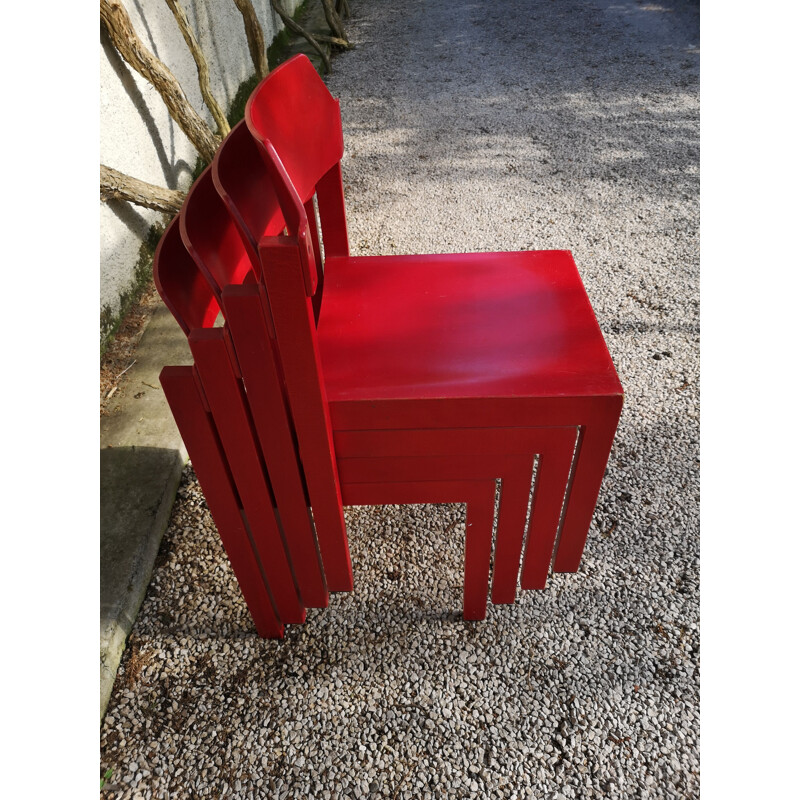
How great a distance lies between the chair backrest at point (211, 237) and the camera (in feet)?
3.28

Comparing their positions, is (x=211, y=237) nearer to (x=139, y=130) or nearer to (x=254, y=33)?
(x=139, y=130)

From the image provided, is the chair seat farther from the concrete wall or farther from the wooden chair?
the concrete wall

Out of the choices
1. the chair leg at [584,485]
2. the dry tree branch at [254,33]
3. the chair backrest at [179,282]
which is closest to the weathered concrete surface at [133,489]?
the chair backrest at [179,282]

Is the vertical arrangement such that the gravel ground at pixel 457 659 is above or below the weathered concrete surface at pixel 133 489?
below

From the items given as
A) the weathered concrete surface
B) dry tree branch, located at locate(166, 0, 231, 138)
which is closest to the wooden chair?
the weathered concrete surface

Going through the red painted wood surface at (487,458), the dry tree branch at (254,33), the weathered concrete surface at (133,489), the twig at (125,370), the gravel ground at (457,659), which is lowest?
the gravel ground at (457,659)

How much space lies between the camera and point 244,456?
3.94 ft

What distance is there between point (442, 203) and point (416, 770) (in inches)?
105

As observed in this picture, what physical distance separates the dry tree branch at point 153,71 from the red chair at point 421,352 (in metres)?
1.44

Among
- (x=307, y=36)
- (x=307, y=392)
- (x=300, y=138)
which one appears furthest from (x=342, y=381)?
(x=307, y=36)

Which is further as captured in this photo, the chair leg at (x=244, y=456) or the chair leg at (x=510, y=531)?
the chair leg at (x=510, y=531)

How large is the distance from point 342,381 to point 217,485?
33cm

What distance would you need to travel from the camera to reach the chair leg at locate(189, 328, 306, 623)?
103cm

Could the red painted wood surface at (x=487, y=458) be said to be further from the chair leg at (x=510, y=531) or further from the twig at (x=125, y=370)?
the twig at (x=125, y=370)
